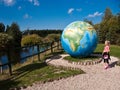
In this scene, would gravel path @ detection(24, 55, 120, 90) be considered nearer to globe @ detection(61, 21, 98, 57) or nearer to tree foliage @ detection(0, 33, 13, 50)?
globe @ detection(61, 21, 98, 57)

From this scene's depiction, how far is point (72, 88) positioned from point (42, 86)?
1398 millimetres

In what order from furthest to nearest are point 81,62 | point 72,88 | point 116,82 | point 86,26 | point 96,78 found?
1. point 86,26
2. point 81,62
3. point 96,78
4. point 116,82
5. point 72,88

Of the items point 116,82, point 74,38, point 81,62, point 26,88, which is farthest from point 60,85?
point 74,38

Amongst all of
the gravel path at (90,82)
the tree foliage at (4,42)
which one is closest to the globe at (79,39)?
the gravel path at (90,82)

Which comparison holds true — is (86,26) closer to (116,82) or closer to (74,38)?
(74,38)

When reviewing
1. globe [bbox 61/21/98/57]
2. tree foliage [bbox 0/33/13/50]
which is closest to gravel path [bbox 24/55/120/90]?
globe [bbox 61/21/98/57]

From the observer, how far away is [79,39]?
1650 centimetres

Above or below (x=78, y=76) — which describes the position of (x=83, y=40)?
above

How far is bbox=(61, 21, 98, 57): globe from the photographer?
16562 mm

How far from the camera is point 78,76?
12.4 m

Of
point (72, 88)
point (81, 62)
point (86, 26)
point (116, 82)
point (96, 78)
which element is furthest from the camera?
point (86, 26)

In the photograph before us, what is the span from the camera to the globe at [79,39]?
54.3 ft

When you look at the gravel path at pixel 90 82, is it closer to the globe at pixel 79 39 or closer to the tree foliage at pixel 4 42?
the globe at pixel 79 39

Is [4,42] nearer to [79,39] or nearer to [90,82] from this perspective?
[79,39]
